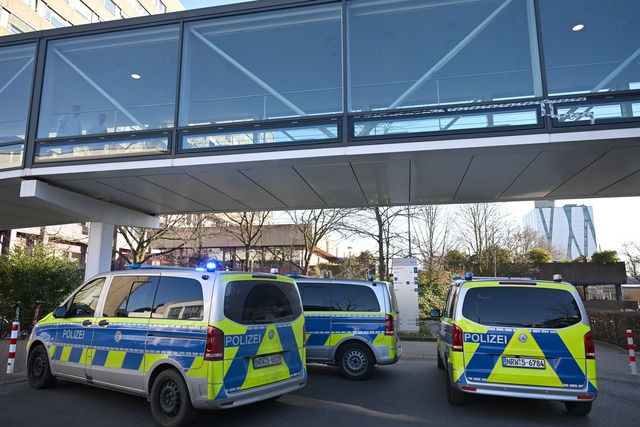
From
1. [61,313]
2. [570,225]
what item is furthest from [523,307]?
[570,225]

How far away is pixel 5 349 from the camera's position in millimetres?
11039

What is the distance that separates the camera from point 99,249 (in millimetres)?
12234

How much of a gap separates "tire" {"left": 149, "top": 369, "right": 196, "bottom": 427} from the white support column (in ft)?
25.0

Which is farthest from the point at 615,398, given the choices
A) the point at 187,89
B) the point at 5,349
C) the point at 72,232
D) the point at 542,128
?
the point at 72,232

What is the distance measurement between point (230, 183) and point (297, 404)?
576 cm

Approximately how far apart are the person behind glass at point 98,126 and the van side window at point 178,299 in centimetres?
593

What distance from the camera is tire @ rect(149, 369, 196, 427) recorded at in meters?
5.22

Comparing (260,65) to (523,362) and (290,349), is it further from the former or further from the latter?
(523,362)

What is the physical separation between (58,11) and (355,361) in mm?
48657

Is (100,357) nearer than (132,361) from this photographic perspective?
No

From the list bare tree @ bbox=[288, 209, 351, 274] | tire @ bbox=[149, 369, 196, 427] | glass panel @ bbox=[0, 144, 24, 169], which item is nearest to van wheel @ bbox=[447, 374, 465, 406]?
tire @ bbox=[149, 369, 196, 427]

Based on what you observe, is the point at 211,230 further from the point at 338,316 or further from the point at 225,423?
the point at 225,423

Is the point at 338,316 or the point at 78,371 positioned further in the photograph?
the point at 338,316

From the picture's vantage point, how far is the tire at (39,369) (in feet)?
23.1
